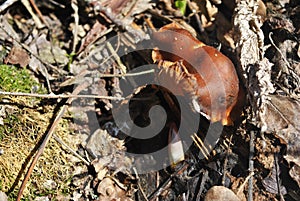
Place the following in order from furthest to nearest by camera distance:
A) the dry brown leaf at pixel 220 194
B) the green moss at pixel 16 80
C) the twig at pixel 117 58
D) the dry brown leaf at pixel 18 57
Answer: the twig at pixel 117 58
the dry brown leaf at pixel 18 57
the green moss at pixel 16 80
the dry brown leaf at pixel 220 194

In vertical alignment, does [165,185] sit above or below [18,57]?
below

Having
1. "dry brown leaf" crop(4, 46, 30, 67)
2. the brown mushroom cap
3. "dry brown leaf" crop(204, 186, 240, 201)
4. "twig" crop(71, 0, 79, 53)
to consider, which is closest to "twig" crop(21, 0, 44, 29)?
"twig" crop(71, 0, 79, 53)

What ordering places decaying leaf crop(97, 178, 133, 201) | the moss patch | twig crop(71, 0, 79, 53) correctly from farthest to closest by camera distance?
twig crop(71, 0, 79, 53) → decaying leaf crop(97, 178, 133, 201) → the moss patch

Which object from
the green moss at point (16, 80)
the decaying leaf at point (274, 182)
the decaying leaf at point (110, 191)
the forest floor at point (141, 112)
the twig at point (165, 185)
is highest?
the green moss at point (16, 80)

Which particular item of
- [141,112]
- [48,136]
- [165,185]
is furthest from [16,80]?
[165,185]

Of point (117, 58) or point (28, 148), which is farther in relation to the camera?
point (117, 58)

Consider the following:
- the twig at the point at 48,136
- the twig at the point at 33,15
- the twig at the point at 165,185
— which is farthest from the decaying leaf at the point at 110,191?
the twig at the point at 33,15

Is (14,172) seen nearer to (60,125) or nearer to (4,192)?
(4,192)

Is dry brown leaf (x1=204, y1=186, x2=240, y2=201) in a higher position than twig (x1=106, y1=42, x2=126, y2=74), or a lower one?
lower

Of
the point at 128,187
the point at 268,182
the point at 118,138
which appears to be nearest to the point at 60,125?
the point at 118,138

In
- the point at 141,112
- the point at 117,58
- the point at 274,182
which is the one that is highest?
the point at 117,58

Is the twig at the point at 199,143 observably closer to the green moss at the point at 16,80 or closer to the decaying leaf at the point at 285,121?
the decaying leaf at the point at 285,121

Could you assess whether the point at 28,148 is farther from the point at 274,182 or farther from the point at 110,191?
the point at 274,182

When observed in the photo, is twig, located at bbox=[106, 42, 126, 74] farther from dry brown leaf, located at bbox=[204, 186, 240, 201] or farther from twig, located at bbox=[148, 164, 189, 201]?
dry brown leaf, located at bbox=[204, 186, 240, 201]
